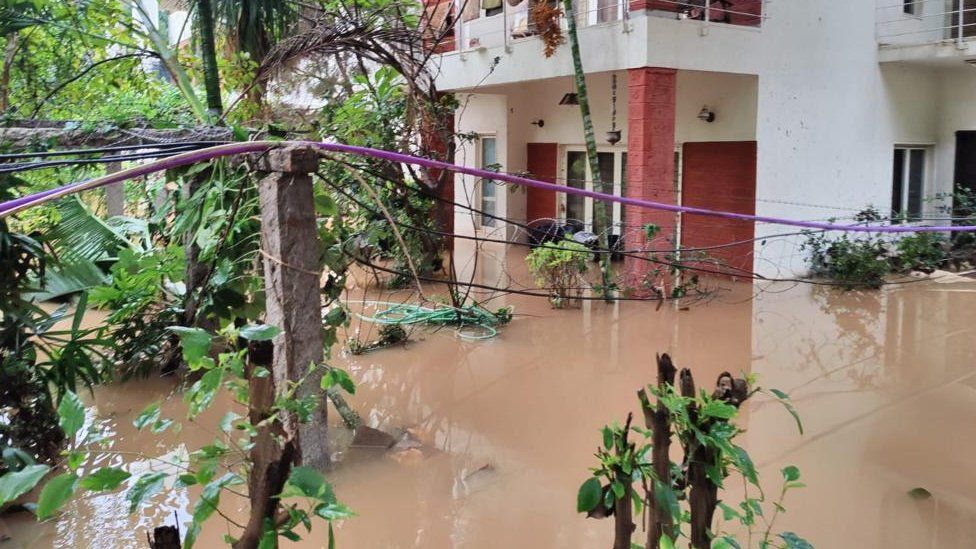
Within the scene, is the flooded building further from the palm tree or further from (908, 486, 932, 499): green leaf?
(908, 486, 932, 499): green leaf

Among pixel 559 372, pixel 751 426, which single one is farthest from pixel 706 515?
pixel 559 372

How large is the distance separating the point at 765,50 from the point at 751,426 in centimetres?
655

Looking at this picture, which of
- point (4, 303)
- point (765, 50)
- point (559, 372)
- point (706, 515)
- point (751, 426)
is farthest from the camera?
point (765, 50)

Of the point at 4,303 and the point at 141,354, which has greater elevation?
the point at 4,303

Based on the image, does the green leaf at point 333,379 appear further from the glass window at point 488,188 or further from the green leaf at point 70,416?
the glass window at point 488,188

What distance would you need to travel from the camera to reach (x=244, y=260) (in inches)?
210

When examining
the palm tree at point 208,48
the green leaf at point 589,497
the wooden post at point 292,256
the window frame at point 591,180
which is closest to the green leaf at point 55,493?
the green leaf at point 589,497

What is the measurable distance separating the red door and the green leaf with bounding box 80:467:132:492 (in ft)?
31.8

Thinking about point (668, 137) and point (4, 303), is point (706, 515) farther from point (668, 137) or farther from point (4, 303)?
point (668, 137)

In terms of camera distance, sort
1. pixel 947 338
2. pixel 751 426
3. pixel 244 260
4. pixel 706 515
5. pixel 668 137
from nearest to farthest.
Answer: pixel 706 515, pixel 244 260, pixel 751 426, pixel 947 338, pixel 668 137

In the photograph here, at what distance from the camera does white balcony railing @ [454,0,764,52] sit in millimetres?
9781

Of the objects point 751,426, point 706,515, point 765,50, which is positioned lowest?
point 751,426

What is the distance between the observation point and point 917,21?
1268cm

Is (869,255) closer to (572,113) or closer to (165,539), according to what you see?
(572,113)
